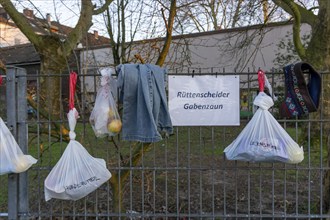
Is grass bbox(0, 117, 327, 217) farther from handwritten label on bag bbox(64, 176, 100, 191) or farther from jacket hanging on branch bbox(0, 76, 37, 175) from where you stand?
handwritten label on bag bbox(64, 176, 100, 191)

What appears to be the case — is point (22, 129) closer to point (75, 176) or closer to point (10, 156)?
point (10, 156)

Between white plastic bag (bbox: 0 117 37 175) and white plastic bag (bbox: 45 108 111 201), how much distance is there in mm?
282

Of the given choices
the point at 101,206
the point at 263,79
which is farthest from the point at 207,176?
the point at 263,79

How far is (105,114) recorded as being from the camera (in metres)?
3.66

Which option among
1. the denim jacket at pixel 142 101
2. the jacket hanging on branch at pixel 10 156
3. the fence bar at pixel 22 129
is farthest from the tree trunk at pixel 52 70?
the denim jacket at pixel 142 101

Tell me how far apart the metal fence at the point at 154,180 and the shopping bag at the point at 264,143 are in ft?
0.96

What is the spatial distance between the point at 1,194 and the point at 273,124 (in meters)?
4.93

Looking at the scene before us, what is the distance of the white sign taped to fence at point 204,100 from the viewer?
3.87 m

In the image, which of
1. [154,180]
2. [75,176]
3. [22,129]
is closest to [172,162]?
[154,180]

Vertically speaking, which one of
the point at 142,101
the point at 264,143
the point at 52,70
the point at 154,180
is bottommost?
the point at 154,180

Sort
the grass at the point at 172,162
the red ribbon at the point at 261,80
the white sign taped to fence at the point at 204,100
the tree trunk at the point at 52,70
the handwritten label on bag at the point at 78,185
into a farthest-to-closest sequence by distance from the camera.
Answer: the tree trunk at the point at 52,70 < the grass at the point at 172,162 < the white sign taped to fence at the point at 204,100 < the red ribbon at the point at 261,80 < the handwritten label on bag at the point at 78,185

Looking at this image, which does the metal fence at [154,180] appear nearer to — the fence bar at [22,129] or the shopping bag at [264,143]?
the fence bar at [22,129]

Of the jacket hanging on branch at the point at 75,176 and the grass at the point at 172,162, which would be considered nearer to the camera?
the jacket hanging on branch at the point at 75,176

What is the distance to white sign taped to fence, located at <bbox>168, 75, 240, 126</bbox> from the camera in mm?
3871
